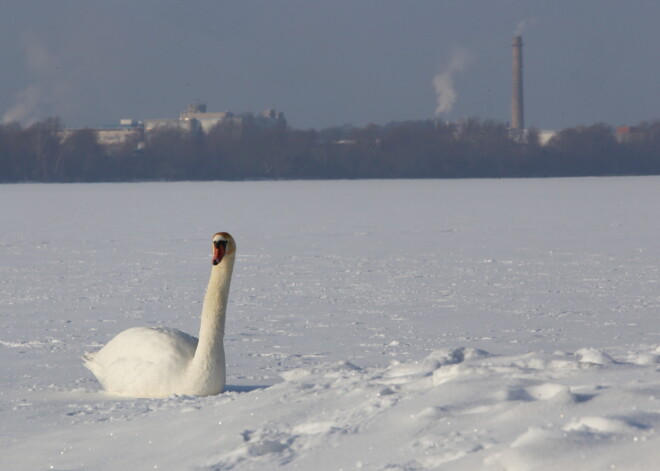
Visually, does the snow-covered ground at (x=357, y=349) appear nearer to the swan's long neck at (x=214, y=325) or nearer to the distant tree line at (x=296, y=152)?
the swan's long neck at (x=214, y=325)

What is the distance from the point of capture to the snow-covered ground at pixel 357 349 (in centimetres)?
395

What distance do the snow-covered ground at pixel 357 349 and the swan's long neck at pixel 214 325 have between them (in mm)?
367

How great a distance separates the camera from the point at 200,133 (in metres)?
118

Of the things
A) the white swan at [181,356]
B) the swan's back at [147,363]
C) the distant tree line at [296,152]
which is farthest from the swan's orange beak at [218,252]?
the distant tree line at [296,152]

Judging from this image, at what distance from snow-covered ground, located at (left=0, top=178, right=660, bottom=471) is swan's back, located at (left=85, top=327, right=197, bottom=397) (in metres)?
0.18

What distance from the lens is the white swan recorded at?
568 cm

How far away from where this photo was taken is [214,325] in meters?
5.68

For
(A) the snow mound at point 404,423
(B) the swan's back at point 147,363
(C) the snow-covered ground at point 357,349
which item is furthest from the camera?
(B) the swan's back at point 147,363

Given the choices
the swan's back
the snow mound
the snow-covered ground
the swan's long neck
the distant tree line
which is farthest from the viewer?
the distant tree line

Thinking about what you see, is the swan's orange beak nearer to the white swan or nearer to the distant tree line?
the white swan

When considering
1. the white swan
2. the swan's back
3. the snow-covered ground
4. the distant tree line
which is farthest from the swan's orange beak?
the distant tree line

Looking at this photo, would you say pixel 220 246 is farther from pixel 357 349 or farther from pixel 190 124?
pixel 190 124

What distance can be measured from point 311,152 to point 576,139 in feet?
93.5

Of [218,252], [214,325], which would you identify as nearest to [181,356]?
[214,325]
